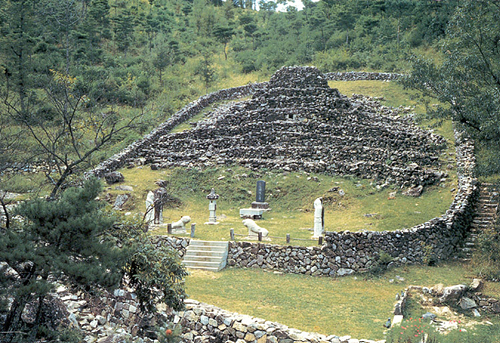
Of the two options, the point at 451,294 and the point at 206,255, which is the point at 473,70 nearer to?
the point at 451,294

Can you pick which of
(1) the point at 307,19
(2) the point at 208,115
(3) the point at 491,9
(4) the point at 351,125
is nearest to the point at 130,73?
(2) the point at 208,115

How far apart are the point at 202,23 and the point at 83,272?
71231 millimetres

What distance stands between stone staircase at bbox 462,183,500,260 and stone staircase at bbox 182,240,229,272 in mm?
9754

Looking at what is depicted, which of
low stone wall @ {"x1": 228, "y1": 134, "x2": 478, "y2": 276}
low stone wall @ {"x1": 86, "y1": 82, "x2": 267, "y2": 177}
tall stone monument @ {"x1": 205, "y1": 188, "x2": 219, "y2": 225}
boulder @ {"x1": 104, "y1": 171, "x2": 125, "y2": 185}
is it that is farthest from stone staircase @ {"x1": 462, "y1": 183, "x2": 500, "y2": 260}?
low stone wall @ {"x1": 86, "y1": 82, "x2": 267, "y2": 177}

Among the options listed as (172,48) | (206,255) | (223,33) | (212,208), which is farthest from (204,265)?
(223,33)

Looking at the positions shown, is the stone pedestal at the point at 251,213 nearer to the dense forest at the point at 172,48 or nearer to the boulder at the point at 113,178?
the boulder at the point at 113,178

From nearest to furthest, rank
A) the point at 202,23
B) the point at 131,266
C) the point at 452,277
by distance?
the point at 131,266, the point at 452,277, the point at 202,23

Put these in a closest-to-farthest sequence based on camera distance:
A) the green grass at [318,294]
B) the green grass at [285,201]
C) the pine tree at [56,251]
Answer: the pine tree at [56,251] < the green grass at [318,294] < the green grass at [285,201]

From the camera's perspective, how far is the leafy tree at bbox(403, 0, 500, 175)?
17891 mm

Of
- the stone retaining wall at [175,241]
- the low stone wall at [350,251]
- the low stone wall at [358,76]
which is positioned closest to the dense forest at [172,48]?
the low stone wall at [358,76]

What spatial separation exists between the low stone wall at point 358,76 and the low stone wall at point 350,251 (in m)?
26.5

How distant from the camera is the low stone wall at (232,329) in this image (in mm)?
11188

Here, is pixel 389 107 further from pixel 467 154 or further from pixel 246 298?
pixel 246 298

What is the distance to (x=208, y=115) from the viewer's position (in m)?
37.9
